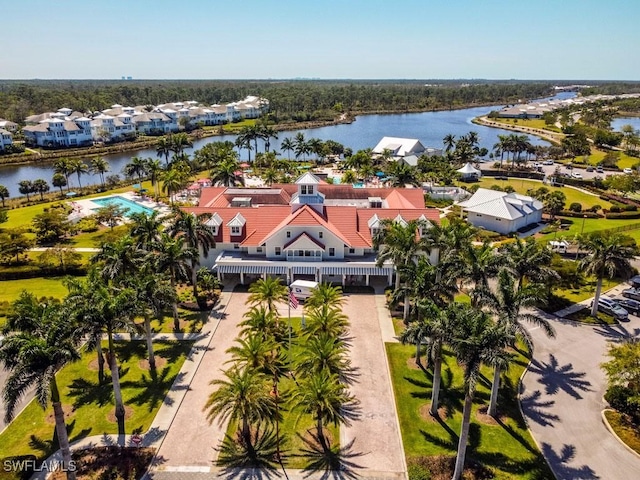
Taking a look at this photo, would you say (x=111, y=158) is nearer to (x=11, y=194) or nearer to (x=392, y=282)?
(x=11, y=194)

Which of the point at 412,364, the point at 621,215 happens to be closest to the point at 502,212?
the point at 621,215

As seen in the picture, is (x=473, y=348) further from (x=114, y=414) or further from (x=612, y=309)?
(x=612, y=309)

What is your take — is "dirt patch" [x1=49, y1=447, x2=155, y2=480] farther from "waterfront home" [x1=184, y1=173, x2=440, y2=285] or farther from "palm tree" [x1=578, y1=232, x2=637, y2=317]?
"palm tree" [x1=578, y1=232, x2=637, y2=317]

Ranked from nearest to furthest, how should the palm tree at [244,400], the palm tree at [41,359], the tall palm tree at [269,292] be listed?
the palm tree at [41,359], the palm tree at [244,400], the tall palm tree at [269,292]

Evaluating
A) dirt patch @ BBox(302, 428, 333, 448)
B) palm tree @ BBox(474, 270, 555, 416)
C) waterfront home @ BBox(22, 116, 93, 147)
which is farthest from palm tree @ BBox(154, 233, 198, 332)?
waterfront home @ BBox(22, 116, 93, 147)

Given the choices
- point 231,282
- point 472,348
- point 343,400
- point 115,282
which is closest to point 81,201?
point 231,282

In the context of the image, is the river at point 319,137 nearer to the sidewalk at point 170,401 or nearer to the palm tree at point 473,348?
the sidewalk at point 170,401

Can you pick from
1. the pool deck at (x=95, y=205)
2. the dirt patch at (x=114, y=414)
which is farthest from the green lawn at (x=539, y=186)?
the dirt patch at (x=114, y=414)
